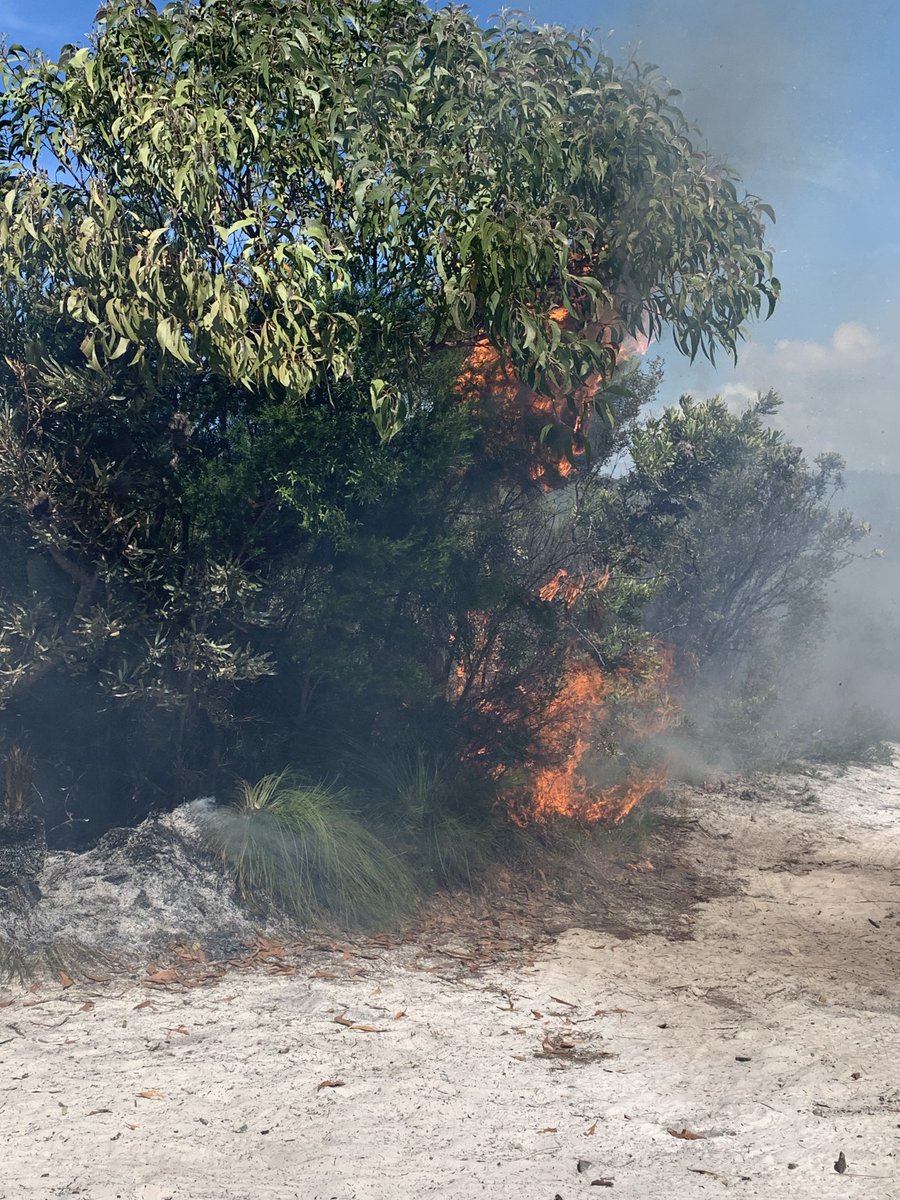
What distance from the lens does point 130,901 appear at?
8.82 m

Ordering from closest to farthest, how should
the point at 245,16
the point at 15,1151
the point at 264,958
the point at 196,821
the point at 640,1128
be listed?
1. the point at 15,1151
2. the point at 640,1128
3. the point at 245,16
4. the point at 264,958
5. the point at 196,821

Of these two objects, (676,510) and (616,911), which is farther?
(676,510)

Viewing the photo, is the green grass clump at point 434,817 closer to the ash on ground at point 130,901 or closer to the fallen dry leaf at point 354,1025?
the ash on ground at point 130,901

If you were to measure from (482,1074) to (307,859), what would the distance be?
3.33 m

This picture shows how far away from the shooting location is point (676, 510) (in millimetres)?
16125

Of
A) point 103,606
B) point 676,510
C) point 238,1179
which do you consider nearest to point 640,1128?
point 238,1179

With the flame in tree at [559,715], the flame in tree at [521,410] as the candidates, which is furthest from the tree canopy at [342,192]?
the flame in tree at [559,715]

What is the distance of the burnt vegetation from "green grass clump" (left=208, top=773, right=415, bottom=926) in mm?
49

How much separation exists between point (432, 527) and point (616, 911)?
4.44 meters

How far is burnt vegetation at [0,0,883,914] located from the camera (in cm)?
761

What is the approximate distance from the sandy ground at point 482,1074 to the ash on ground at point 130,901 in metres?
0.65

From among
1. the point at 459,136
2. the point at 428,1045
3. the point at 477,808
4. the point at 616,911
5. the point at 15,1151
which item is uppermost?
the point at 459,136

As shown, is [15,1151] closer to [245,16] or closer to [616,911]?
[616,911]

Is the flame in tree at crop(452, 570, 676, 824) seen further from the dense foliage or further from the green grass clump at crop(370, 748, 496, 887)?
the green grass clump at crop(370, 748, 496, 887)
